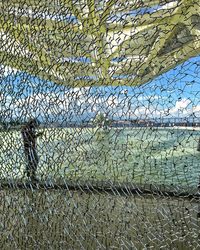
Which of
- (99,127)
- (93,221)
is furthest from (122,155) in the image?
(93,221)

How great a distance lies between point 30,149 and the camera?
2.91 feet

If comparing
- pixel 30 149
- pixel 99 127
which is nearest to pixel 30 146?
pixel 30 149

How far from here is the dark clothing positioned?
2.87 ft

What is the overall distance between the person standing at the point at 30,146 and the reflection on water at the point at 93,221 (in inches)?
2.6

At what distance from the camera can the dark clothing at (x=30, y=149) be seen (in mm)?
875

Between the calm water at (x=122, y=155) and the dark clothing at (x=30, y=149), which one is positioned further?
the dark clothing at (x=30, y=149)

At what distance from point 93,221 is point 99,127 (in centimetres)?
28

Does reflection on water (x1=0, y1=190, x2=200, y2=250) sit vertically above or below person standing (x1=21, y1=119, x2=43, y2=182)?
below

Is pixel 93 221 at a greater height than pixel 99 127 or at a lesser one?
lesser

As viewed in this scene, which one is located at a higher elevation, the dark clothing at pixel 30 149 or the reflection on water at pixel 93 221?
the dark clothing at pixel 30 149

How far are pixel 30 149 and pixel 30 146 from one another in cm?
1

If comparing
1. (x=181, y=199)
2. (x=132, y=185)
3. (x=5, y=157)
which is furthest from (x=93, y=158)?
(x=5, y=157)

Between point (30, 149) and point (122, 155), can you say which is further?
point (30, 149)

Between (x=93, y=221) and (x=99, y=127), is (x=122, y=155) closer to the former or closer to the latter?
(x=99, y=127)
